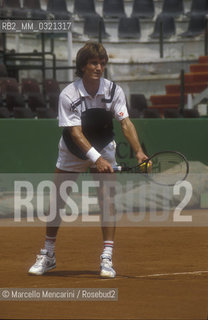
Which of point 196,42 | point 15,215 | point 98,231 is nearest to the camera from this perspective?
point 98,231

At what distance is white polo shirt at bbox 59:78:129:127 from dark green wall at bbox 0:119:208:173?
5515mm

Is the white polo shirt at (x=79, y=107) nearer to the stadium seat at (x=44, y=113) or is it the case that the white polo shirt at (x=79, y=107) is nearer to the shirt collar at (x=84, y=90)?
the shirt collar at (x=84, y=90)

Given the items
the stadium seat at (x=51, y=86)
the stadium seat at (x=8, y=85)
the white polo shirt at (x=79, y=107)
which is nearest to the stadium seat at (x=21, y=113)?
the stadium seat at (x=8, y=85)

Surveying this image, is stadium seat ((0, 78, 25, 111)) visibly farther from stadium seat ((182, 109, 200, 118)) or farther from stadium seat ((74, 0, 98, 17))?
stadium seat ((74, 0, 98, 17))

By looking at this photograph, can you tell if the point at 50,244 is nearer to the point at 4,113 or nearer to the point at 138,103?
the point at 4,113

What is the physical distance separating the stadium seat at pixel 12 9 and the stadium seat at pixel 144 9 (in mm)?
4794

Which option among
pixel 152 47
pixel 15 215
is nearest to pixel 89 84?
pixel 15 215

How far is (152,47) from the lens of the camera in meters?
19.3

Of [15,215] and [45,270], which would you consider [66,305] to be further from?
[15,215]

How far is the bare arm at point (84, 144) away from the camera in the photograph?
5.50 metres

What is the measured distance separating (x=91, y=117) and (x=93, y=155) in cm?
38

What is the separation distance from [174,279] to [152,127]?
19.9 ft

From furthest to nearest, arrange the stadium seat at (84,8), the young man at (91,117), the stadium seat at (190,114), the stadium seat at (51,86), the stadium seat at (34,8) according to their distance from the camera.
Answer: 1. the stadium seat at (84,8)
2. the stadium seat at (34,8)
3. the stadium seat at (51,86)
4. the stadium seat at (190,114)
5. the young man at (91,117)

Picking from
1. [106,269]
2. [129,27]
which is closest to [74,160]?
[106,269]
